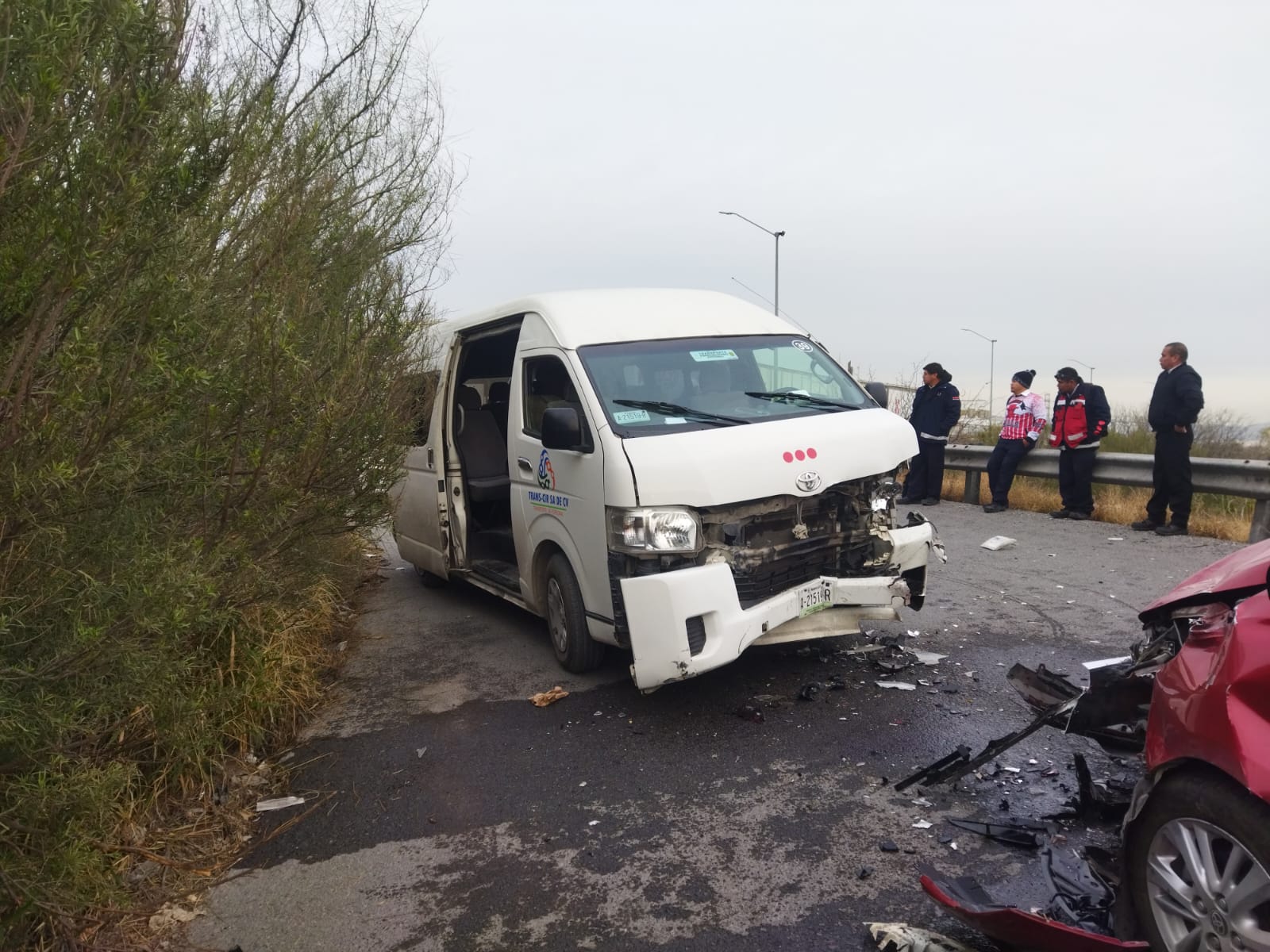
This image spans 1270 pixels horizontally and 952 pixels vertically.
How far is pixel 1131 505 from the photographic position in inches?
412

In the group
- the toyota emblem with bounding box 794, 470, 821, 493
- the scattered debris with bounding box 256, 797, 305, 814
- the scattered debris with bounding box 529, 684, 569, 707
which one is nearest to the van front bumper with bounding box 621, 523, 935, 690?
the toyota emblem with bounding box 794, 470, 821, 493

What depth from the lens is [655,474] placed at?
15.9 ft

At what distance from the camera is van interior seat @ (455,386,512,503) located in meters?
7.51

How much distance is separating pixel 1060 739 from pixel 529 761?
2.50 metres

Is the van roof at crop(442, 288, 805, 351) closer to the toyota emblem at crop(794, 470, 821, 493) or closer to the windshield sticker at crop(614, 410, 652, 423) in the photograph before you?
the windshield sticker at crop(614, 410, 652, 423)

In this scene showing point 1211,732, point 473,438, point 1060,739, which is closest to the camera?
point 1211,732

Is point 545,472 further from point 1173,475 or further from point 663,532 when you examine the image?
point 1173,475

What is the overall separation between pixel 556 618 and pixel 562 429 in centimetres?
131

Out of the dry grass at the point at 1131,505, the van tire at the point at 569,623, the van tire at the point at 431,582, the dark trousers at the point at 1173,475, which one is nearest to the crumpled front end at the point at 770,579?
the van tire at the point at 569,623

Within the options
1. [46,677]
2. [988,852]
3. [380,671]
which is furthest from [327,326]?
[988,852]

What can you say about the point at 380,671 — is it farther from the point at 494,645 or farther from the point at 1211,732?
the point at 1211,732

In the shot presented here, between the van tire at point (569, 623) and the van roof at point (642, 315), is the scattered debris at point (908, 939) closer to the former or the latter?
the van tire at point (569, 623)

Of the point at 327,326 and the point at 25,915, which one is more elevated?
the point at 327,326

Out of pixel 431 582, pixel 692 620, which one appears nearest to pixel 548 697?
pixel 692 620
